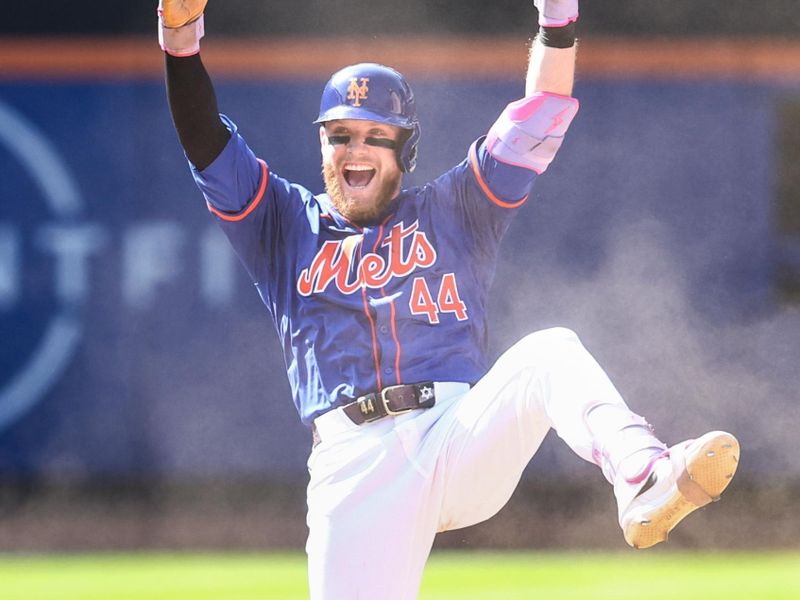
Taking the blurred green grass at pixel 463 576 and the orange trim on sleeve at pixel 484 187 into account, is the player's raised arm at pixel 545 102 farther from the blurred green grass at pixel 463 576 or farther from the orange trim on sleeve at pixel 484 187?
the blurred green grass at pixel 463 576

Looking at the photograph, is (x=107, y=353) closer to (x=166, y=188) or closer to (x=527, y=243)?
(x=166, y=188)

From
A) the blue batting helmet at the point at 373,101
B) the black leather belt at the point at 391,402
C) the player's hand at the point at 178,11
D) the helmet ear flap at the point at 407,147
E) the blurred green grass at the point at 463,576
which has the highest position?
the player's hand at the point at 178,11

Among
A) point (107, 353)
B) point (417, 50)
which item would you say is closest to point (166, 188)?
point (107, 353)

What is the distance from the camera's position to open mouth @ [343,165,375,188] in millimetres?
3410

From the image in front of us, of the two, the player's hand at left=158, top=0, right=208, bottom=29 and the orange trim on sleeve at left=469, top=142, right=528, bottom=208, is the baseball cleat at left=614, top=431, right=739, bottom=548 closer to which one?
the orange trim on sleeve at left=469, top=142, right=528, bottom=208

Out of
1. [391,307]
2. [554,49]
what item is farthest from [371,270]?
[554,49]

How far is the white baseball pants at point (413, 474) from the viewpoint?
2.98 meters

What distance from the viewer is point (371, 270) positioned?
3.35m

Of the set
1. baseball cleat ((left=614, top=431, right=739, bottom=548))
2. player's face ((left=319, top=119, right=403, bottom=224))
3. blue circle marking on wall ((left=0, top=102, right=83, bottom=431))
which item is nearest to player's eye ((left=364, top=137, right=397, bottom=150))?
player's face ((left=319, top=119, right=403, bottom=224))

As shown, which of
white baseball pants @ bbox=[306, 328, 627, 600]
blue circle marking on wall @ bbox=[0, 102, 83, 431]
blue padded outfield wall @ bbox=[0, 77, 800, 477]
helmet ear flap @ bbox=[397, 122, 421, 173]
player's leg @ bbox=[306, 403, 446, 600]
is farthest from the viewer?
blue circle marking on wall @ bbox=[0, 102, 83, 431]

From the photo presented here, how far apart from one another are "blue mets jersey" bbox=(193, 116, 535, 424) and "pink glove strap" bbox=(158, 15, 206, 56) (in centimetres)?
22

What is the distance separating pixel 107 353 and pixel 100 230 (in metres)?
0.61

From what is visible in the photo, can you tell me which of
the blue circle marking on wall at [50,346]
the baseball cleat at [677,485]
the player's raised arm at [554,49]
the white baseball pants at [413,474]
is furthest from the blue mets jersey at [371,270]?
the blue circle marking on wall at [50,346]

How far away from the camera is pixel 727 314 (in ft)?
22.6
